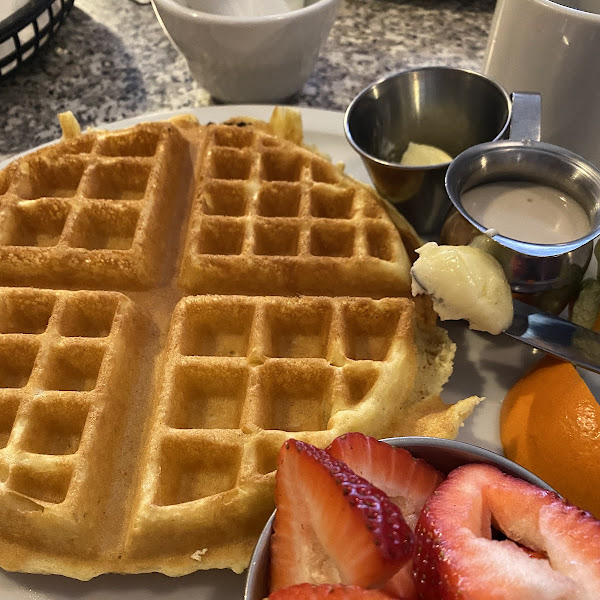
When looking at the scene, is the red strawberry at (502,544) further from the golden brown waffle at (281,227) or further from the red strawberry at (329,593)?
the golden brown waffle at (281,227)

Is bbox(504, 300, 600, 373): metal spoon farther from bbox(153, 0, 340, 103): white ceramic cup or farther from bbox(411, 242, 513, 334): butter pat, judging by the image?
bbox(153, 0, 340, 103): white ceramic cup

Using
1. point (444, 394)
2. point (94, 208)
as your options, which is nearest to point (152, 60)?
point (94, 208)

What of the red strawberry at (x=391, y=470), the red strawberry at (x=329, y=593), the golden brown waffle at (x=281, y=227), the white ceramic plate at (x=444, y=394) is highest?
the red strawberry at (x=329, y=593)

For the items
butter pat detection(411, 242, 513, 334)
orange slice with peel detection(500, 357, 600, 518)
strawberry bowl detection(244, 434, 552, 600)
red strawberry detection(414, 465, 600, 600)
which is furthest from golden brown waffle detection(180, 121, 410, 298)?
red strawberry detection(414, 465, 600, 600)

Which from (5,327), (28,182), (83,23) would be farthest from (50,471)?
(83,23)

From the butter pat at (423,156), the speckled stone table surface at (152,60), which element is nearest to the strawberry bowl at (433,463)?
the butter pat at (423,156)

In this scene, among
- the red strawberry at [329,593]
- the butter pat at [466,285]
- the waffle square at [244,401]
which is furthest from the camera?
the butter pat at [466,285]
